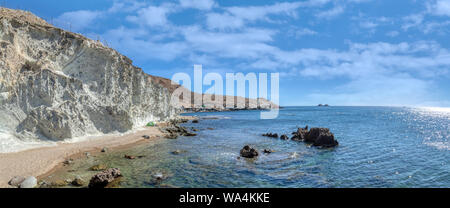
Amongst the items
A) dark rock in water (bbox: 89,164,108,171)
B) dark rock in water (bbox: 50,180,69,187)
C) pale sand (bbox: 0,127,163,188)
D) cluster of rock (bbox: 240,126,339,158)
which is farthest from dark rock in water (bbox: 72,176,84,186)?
cluster of rock (bbox: 240,126,339,158)

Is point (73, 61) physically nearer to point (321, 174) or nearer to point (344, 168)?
point (321, 174)

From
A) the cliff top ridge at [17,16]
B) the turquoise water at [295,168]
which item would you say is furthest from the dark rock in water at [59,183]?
the cliff top ridge at [17,16]

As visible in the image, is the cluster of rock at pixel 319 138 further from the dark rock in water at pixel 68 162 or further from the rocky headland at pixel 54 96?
the dark rock in water at pixel 68 162

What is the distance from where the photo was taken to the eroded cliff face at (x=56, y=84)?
2222 cm

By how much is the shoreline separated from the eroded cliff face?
93.6 inches

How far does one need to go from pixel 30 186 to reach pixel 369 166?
25.5 m

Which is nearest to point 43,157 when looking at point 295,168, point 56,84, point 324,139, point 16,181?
point 16,181

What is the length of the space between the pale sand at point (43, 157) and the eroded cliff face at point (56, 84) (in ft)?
8.23

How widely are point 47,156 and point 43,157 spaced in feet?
1.07

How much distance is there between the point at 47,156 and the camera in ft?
63.2

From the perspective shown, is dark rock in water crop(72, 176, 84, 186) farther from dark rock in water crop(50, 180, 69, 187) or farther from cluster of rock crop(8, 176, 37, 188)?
A: cluster of rock crop(8, 176, 37, 188)

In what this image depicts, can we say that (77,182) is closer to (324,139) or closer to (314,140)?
(324,139)

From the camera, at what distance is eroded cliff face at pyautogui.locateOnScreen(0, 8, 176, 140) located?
22.2 m

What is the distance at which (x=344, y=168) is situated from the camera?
18750mm
